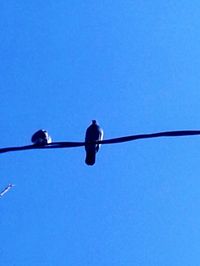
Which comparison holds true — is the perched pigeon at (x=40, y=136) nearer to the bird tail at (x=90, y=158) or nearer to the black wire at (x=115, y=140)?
the bird tail at (x=90, y=158)

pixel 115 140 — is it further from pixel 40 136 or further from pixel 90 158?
pixel 40 136

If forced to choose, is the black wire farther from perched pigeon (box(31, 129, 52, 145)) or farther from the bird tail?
perched pigeon (box(31, 129, 52, 145))

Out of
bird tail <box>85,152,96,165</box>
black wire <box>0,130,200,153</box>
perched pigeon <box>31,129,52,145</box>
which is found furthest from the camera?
perched pigeon <box>31,129,52,145</box>

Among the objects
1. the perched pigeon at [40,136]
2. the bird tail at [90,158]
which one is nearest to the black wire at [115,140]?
the bird tail at [90,158]

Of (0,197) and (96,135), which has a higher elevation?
(96,135)

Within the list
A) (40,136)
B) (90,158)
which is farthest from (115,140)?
(40,136)

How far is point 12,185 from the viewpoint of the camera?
13.2 meters

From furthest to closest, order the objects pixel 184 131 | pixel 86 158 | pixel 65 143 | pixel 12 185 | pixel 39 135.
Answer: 1. pixel 12 185
2. pixel 39 135
3. pixel 86 158
4. pixel 65 143
5. pixel 184 131

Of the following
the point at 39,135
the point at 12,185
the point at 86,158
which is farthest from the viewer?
the point at 12,185

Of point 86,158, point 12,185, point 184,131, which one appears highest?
point 12,185

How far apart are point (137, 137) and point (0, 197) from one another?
783 centimetres

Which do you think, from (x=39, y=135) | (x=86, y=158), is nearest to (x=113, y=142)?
(x=86, y=158)

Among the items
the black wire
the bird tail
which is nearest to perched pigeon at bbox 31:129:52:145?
the bird tail

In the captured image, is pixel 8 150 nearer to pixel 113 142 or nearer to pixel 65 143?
pixel 65 143
